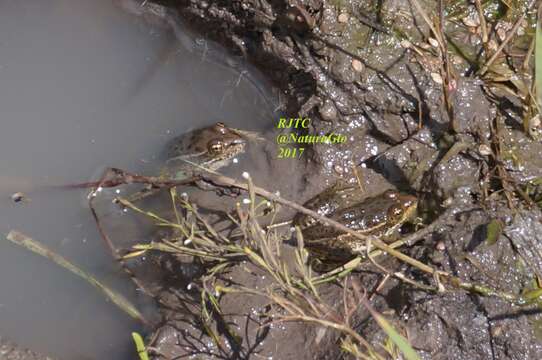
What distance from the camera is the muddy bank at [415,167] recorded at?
317 centimetres

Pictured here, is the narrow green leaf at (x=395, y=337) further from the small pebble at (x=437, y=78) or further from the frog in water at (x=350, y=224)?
the small pebble at (x=437, y=78)

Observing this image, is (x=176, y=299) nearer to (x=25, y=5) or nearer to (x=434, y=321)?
(x=434, y=321)

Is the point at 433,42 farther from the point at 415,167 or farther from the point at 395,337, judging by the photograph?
the point at 395,337

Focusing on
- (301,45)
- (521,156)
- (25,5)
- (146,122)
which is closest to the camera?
(521,156)

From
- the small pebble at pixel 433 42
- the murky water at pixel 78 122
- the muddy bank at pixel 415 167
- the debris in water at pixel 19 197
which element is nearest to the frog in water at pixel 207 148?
the murky water at pixel 78 122

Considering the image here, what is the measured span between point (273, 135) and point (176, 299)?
117cm

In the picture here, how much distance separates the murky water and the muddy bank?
0.44 metres

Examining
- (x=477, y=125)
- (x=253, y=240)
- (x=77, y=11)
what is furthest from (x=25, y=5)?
(x=477, y=125)

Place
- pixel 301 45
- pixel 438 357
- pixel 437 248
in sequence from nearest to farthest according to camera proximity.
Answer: pixel 438 357, pixel 437 248, pixel 301 45

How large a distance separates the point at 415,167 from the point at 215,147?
48.2 inches

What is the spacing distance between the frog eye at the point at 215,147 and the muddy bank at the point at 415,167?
32cm

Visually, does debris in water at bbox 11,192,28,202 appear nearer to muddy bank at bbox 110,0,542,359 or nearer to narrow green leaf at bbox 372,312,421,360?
muddy bank at bbox 110,0,542,359

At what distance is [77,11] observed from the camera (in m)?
4.84

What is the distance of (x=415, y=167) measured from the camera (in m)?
3.80
